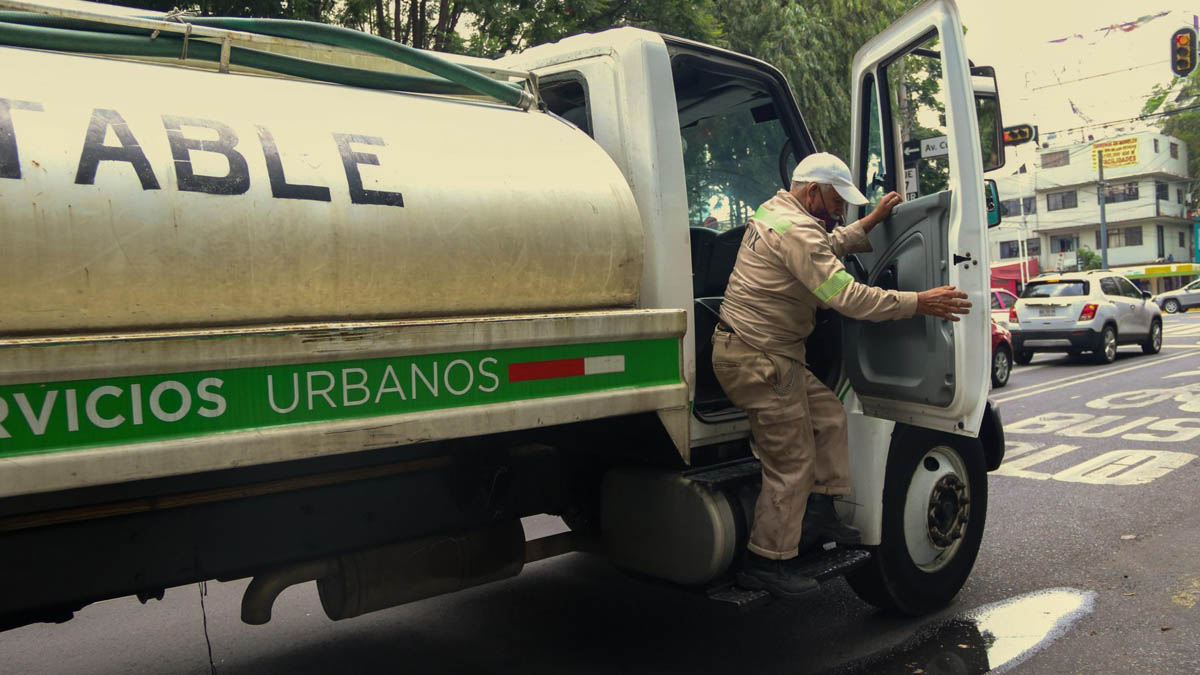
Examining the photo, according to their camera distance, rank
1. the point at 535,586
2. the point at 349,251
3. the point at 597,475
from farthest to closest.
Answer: the point at 535,586
the point at 597,475
the point at 349,251

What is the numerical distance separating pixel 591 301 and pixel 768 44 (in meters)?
12.1

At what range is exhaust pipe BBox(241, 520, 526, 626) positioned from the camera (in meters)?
3.07

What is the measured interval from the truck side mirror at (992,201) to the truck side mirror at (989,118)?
0.11 meters

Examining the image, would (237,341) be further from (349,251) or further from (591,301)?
(591,301)

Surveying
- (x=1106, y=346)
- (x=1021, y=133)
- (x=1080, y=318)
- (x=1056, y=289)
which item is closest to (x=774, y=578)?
(x=1021, y=133)

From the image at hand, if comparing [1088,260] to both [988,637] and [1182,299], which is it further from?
[988,637]

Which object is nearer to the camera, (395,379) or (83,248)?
(83,248)

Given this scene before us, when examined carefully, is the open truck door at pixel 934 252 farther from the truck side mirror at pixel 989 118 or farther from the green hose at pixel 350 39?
the green hose at pixel 350 39

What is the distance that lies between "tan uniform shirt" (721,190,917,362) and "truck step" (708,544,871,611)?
802 millimetres

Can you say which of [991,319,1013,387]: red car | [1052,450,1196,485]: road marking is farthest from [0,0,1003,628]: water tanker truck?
[991,319,1013,387]: red car

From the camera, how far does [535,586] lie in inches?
200

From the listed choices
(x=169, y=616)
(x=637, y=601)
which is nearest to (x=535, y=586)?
(x=637, y=601)

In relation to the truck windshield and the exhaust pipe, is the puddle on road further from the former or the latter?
the truck windshield

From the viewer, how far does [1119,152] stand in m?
54.0
